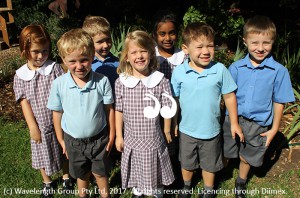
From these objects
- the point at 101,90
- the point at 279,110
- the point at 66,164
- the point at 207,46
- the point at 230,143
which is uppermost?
the point at 207,46

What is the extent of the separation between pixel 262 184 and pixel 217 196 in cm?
50

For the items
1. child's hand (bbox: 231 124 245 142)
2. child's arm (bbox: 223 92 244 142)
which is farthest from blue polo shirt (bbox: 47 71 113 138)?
child's hand (bbox: 231 124 245 142)

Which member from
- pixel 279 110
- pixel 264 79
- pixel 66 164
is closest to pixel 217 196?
pixel 279 110

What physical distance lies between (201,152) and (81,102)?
1.11 metres

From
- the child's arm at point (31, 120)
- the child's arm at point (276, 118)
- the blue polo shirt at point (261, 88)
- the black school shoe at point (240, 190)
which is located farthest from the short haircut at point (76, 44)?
the black school shoe at point (240, 190)

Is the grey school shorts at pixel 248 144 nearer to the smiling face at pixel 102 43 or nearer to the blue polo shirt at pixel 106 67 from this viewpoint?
the blue polo shirt at pixel 106 67

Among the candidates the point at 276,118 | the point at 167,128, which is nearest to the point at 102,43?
the point at 167,128

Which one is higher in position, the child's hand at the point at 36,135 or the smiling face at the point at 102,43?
the smiling face at the point at 102,43

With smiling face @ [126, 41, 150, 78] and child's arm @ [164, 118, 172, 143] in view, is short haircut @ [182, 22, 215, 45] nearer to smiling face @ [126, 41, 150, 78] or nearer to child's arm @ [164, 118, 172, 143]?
smiling face @ [126, 41, 150, 78]

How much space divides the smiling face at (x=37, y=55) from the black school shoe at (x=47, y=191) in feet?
3.86

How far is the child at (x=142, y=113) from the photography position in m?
2.68

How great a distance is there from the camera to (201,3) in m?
Answer: 6.28

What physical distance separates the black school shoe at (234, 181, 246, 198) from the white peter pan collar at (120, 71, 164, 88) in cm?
138

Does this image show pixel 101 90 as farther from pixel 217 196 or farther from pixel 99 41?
pixel 217 196
